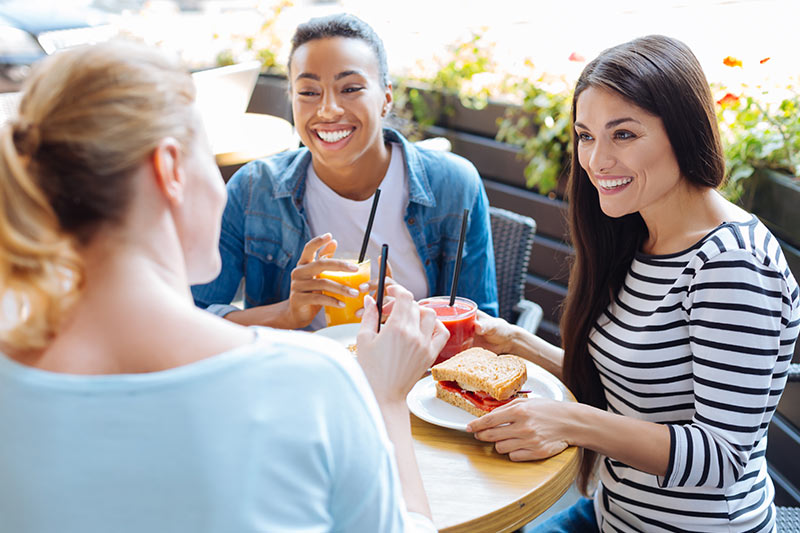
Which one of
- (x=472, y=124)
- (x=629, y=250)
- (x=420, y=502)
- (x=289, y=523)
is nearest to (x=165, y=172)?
(x=289, y=523)

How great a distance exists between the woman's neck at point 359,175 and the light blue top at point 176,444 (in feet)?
4.64

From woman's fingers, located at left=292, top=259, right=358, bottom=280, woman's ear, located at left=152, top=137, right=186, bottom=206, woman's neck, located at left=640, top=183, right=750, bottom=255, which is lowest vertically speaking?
woman's fingers, located at left=292, top=259, right=358, bottom=280

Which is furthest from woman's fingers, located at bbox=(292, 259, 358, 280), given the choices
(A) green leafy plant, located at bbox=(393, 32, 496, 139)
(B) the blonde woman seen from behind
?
(A) green leafy plant, located at bbox=(393, 32, 496, 139)

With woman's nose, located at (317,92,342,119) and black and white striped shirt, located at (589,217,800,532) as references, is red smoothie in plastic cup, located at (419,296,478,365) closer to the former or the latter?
black and white striped shirt, located at (589,217,800,532)

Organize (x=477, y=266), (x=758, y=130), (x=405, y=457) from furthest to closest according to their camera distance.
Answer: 1. (x=758, y=130)
2. (x=477, y=266)
3. (x=405, y=457)

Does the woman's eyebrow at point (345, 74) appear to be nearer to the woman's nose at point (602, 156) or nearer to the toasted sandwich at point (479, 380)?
the woman's nose at point (602, 156)

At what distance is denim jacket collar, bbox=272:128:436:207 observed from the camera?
6.66ft

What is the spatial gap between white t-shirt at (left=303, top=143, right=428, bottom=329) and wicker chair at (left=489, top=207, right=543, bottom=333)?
0.33 metres

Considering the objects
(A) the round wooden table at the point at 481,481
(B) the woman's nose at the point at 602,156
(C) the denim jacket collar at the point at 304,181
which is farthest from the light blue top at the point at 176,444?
(C) the denim jacket collar at the point at 304,181

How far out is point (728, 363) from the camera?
50.2 inches

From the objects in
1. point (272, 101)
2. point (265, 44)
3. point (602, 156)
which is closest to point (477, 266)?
point (602, 156)

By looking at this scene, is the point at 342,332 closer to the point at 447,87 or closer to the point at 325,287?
the point at 325,287

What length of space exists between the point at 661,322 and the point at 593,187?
0.39 m

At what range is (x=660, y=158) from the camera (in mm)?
1420
